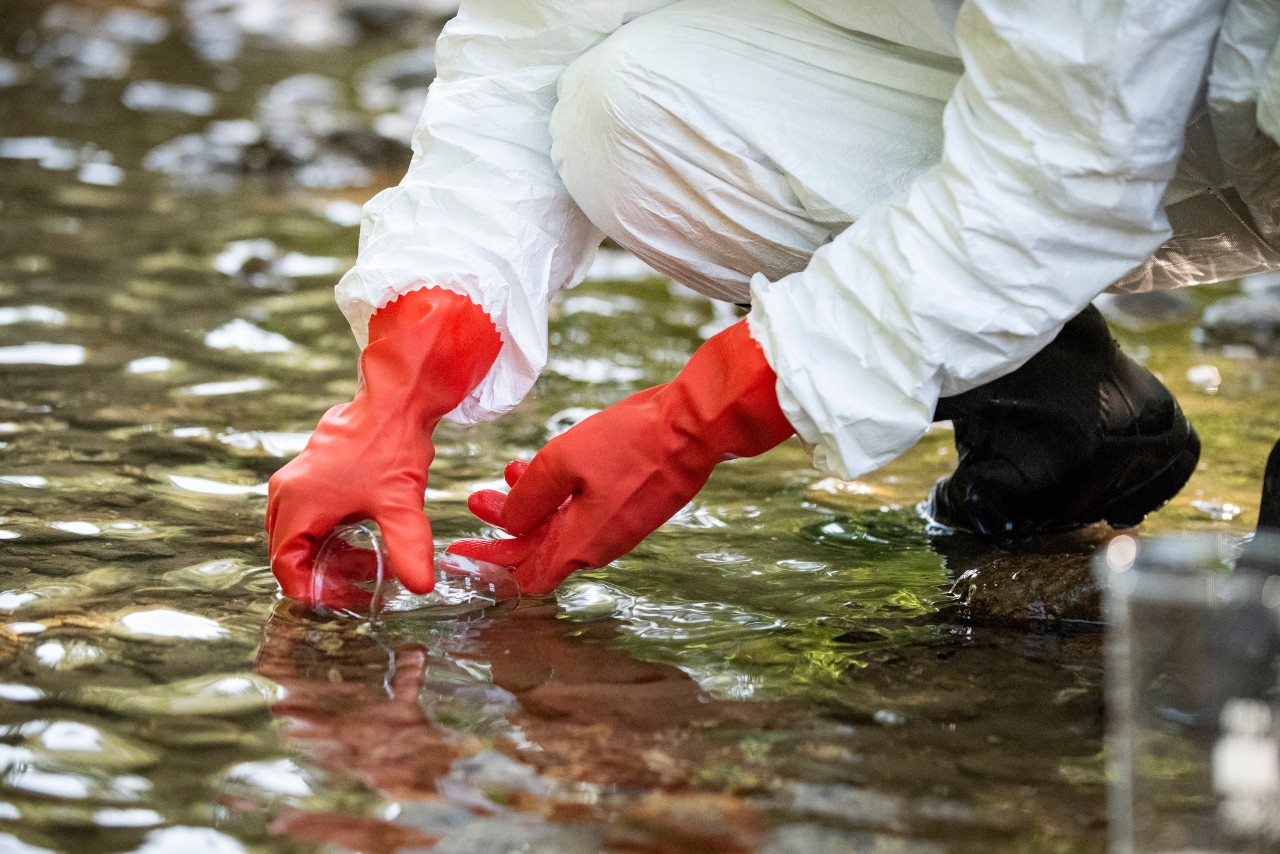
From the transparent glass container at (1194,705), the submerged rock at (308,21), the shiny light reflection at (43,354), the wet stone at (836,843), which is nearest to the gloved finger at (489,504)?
the wet stone at (836,843)

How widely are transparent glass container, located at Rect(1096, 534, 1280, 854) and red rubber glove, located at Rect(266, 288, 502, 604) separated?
78cm

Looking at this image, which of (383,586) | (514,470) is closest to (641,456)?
(514,470)

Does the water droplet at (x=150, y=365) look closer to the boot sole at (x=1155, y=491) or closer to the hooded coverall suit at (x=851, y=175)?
the hooded coverall suit at (x=851, y=175)

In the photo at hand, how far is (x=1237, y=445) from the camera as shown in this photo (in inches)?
98.7

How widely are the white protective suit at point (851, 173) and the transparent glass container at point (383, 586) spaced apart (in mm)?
237

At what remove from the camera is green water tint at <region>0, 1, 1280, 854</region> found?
1254mm

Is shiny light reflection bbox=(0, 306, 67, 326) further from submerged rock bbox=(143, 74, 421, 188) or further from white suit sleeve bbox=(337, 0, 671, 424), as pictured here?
submerged rock bbox=(143, 74, 421, 188)

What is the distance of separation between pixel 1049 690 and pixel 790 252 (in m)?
0.63

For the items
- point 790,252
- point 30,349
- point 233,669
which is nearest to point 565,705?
point 233,669

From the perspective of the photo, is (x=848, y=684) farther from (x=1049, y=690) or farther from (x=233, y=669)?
(x=233, y=669)

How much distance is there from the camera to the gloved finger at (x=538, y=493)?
5.48 ft

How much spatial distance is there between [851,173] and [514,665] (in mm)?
708

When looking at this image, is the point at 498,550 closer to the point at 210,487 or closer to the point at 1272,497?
the point at 210,487

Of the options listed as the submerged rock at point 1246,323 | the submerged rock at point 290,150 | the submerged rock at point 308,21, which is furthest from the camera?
the submerged rock at point 308,21
